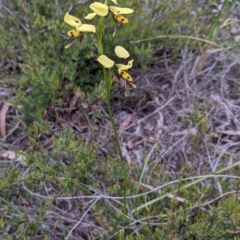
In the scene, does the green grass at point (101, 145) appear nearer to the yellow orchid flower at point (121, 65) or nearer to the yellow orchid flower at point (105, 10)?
the yellow orchid flower at point (121, 65)

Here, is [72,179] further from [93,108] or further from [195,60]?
[195,60]

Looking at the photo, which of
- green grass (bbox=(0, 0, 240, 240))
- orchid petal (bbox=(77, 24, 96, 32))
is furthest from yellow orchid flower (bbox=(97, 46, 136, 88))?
green grass (bbox=(0, 0, 240, 240))

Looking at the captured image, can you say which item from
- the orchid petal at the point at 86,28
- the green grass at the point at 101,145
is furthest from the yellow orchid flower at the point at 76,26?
the green grass at the point at 101,145

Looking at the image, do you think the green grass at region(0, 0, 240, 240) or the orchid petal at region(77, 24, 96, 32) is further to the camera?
the green grass at region(0, 0, 240, 240)

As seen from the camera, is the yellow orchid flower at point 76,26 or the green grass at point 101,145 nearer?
the yellow orchid flower at point 76,26

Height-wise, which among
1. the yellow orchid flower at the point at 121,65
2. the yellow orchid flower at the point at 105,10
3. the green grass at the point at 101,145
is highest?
the yellow orchid flower at the point at 105,10

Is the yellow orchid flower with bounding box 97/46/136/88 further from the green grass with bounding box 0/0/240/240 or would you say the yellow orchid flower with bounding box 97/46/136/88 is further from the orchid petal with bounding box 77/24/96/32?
the green grass with bounding box 0/0/240/240

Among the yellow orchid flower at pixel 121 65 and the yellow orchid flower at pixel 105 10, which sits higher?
the yellow orchid flower at pixel 105 10

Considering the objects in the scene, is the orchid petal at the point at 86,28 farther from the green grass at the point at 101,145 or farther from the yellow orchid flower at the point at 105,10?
the green grass at the point at 101,145

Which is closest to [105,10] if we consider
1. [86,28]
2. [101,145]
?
[86,28]

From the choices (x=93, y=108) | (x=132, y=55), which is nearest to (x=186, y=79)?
(x=132, y=55)
